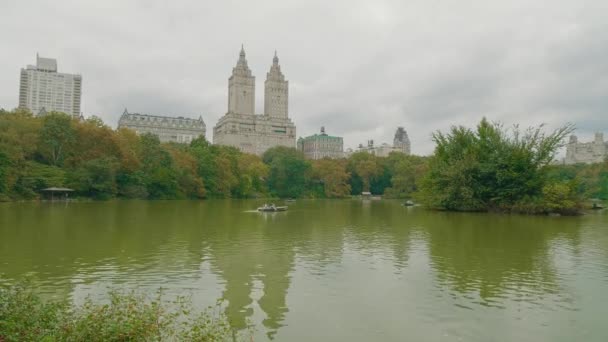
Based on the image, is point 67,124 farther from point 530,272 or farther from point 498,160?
point 530,272

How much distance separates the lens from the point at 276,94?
18988cm

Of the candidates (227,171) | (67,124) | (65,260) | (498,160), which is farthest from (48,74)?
(65,260)

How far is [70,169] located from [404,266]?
52.8m

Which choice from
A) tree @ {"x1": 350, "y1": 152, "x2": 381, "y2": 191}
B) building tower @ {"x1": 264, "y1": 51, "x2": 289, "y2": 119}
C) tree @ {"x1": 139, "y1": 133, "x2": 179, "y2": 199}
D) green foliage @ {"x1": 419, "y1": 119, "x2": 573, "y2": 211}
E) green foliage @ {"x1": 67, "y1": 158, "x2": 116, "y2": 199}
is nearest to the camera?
green foliage @ {"x1": 419, "y1": 119, "x2": 573, "y2": 211}

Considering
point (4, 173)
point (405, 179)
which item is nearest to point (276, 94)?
point (405, 179)

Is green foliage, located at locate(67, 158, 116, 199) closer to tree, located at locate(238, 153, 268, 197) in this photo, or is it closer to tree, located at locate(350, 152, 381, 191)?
tree, located at locate(238, 153, 268, 197)

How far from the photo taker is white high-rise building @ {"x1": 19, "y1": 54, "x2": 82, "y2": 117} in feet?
613

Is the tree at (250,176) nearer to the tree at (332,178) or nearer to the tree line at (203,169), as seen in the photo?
the tree line at (203,169)

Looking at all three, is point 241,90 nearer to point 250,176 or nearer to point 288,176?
point 288,176

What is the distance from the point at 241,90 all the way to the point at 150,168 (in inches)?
4619

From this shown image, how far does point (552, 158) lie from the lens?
150ft

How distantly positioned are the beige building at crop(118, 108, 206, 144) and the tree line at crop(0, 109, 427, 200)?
259ft

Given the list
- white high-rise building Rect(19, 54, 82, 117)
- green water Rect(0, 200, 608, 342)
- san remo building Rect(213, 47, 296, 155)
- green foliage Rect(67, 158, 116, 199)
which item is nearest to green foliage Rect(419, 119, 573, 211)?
green water Rect(0, 200, 608, 342)

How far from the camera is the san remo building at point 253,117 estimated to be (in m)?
176
